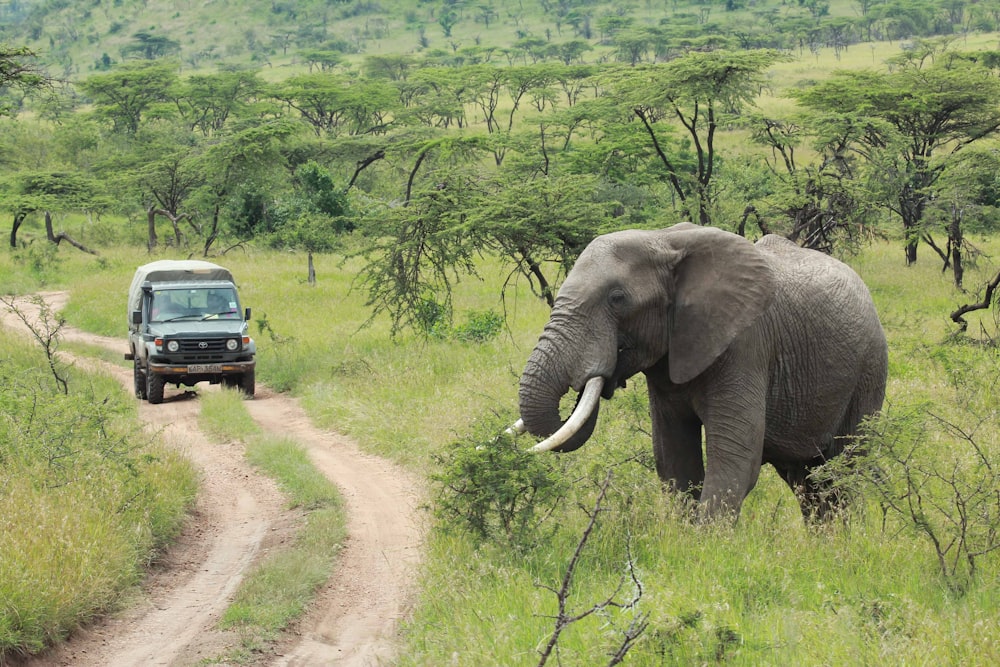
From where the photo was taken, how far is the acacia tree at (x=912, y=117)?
24.2 meters

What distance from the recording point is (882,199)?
2356cm

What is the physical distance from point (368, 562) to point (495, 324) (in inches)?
374

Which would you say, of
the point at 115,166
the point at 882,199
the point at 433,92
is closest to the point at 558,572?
the point at 882,199

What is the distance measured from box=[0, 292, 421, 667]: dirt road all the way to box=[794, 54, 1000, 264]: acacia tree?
53.8 ft

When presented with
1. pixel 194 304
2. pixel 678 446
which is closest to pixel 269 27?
pixel 194 304

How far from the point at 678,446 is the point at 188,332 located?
395 inches

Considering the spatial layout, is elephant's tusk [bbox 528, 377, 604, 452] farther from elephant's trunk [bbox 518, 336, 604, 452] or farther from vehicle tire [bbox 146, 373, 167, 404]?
vehicle tire [bbox 146, 373, 167, 404]

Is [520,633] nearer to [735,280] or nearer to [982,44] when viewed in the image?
[735,280]

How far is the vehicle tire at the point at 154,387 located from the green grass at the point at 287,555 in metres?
2.83

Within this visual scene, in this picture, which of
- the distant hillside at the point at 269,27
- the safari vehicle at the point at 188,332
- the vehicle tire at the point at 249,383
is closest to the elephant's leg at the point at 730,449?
the safari vehicle at the point at 188,332

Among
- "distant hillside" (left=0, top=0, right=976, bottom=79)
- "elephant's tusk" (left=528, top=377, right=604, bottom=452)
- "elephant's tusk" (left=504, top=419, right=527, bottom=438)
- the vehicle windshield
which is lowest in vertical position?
the vehicle windshield

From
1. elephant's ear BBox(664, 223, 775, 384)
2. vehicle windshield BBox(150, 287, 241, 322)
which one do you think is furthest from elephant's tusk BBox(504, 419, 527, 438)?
vehicle windshield BBox(150, 287, 241, 322)

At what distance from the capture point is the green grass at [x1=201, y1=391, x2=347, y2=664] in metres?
6.79

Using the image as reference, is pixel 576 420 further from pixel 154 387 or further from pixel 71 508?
pixel 154 387
